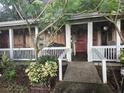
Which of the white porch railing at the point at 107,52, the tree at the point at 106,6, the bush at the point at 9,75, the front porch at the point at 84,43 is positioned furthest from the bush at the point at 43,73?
the tree at the point at 106,6

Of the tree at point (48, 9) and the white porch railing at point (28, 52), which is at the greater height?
the tree at point (48, 9)

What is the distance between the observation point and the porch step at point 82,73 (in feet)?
32.0

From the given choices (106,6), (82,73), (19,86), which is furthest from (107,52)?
(19,86)

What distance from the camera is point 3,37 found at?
1805cm

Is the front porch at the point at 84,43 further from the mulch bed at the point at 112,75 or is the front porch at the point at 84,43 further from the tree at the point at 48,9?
the tree at the point at 48,9

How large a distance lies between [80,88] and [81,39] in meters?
7.09

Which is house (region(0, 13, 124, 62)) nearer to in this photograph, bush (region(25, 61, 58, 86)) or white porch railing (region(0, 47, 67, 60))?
white porch railing (region(0, 47, 67, 60))

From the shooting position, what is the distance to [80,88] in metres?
8.73

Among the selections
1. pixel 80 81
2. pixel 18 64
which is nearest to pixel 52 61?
pixel 80 81

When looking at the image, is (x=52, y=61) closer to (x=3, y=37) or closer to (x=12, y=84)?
(x=12, y=84)

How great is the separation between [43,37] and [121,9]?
285 inches

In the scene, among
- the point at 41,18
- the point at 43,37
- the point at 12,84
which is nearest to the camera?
the point at 12,84

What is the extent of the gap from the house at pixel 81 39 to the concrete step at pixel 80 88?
10.7 ft

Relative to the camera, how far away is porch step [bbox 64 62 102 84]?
9.74 metres
